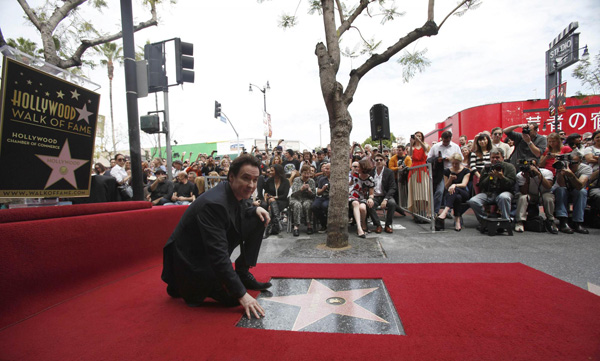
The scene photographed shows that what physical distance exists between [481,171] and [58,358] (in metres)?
6.81

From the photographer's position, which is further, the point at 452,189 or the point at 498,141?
the point at 498,141

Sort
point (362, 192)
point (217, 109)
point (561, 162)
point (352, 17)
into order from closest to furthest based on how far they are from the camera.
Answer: point (352, 17)
point (561, 162)
point (362, 192)
point (217, 109)

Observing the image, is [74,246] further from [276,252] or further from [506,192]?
[506,192]

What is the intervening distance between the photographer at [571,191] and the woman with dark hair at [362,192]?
3389 mm

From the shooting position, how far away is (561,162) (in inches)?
213

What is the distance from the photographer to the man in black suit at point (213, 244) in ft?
7.34

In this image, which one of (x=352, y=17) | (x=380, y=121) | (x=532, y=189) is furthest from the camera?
(x=380, y=121)

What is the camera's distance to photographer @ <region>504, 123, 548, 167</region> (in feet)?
20.2

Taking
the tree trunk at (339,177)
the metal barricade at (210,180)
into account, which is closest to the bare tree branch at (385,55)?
the tree trunk at (339,177)

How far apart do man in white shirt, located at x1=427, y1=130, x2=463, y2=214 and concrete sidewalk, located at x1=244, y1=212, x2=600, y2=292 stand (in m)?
0.78

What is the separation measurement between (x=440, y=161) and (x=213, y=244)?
565cm

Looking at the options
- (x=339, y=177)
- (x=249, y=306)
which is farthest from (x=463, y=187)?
(x=249, y=306)

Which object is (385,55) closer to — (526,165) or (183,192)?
(526,165)

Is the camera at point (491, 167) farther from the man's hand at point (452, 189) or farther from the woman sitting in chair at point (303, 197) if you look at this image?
the woman sitting in chair at point (303, 197)
